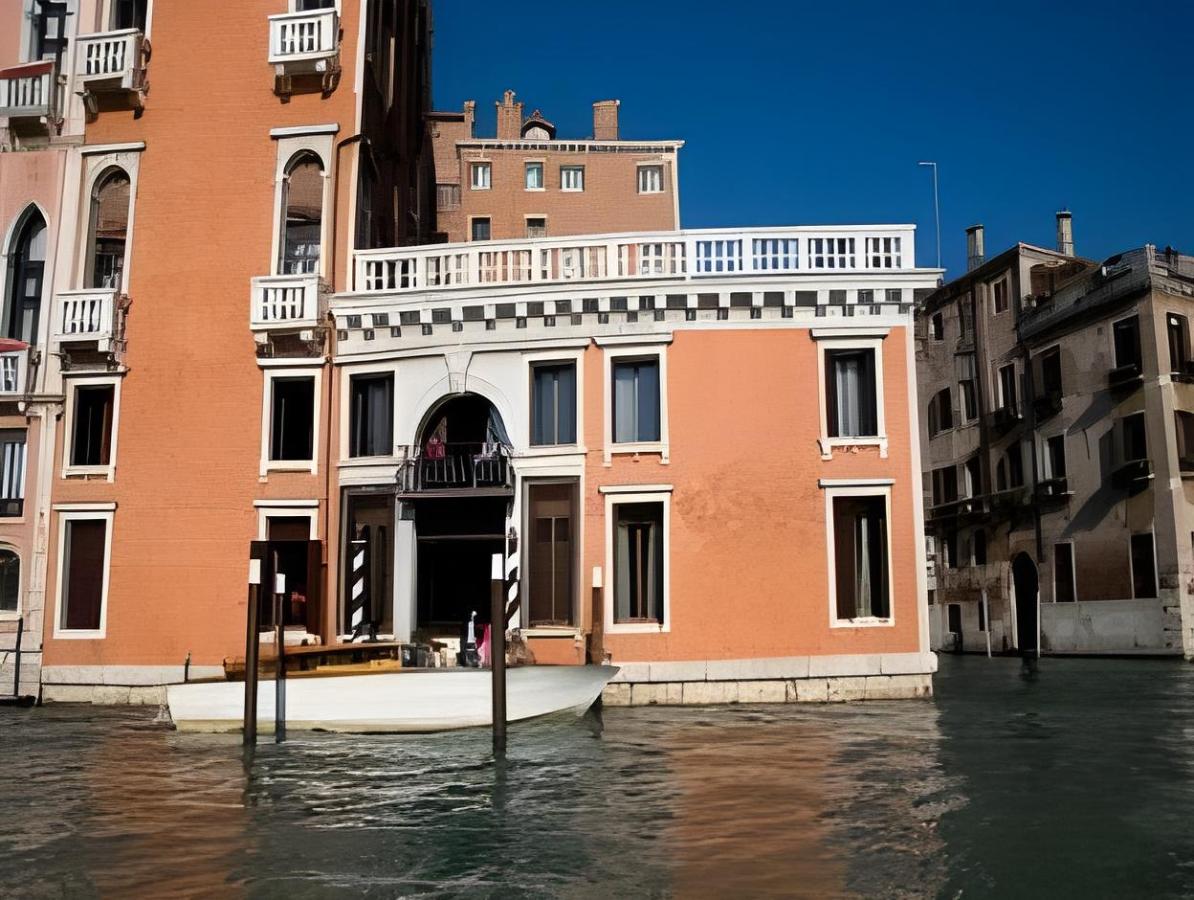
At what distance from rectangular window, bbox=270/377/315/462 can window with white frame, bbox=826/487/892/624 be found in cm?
836

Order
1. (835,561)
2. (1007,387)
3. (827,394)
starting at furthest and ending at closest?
(1007,387)
(827,394)
(835,561)

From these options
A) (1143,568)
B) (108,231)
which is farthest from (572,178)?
(1143,568)

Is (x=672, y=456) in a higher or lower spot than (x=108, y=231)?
lower

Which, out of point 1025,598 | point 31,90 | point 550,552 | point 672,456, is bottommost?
point 1025,598

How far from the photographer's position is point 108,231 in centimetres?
2166

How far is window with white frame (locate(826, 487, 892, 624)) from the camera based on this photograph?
1753 centimetres

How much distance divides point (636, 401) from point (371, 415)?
174 inches

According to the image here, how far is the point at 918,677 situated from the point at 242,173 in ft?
44.5

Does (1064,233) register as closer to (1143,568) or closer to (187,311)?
(1143,568)

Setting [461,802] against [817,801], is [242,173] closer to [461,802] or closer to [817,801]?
[461,802]

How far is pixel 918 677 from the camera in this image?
17.6 metres

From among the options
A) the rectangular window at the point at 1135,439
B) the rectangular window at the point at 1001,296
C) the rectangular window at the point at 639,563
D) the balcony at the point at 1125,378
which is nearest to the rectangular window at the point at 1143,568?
the rectangular window at the point at 1135,439

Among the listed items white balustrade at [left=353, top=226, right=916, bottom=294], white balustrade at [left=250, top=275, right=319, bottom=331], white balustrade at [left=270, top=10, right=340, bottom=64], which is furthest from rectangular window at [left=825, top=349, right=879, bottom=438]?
white balustrade at [left=270, top=10, right=340, bottom=64]

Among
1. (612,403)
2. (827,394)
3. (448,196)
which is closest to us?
(827,394)
